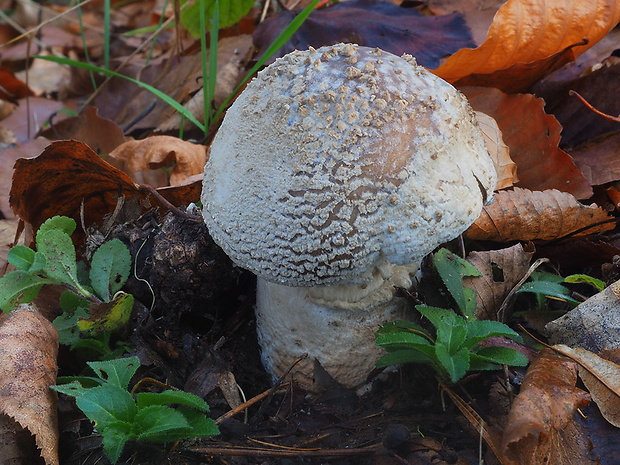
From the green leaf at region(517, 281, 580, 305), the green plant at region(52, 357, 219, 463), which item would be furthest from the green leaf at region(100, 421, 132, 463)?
the green leaf at region(517, 281, 580, 305)

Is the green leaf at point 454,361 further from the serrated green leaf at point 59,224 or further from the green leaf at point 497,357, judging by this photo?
the serrated green leaf at point 59,224

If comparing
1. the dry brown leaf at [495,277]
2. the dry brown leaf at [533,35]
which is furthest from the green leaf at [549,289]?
the dry brown leaf at [533,35]

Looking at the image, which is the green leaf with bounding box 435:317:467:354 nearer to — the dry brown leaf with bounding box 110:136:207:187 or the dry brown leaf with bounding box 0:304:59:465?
the dry brown leaf with bounding box 0:304:59:465

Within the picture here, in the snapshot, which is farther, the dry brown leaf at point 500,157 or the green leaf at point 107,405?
the dry brown leaf at point 500,157

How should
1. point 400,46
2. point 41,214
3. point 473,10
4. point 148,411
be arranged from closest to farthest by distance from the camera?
1. point 148,411
2. point 41,214
3. point 400,46
4. point 473,10

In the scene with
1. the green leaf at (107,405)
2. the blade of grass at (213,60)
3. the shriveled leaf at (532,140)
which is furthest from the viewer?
the blade of grass at (213,60)

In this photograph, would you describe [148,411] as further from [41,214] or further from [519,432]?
[41,214]

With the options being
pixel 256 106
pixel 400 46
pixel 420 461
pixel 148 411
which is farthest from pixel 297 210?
pixel 400 46
